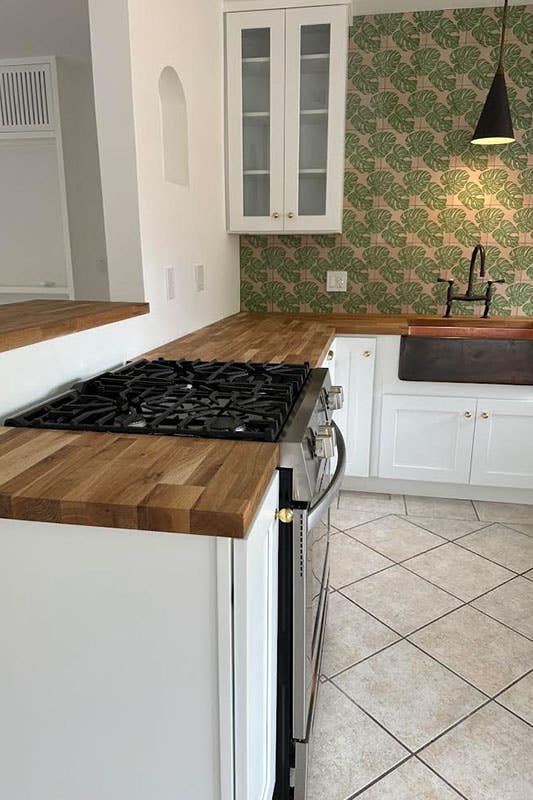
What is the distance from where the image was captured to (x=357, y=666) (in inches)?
70.7

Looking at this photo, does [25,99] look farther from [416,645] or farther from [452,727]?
[452,727]

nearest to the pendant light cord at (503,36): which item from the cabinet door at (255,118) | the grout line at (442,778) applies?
the cabinet door at (255,118)

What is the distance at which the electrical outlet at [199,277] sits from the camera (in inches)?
99.0

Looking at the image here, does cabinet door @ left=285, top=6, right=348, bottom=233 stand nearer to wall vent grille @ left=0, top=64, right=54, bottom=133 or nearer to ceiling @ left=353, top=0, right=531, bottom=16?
ceiling @ left=353, top=0, right=531, bottom=16

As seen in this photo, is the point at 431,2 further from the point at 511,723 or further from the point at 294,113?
the point at 511,723

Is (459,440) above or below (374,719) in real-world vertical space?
above

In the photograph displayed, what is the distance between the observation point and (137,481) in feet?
2.89

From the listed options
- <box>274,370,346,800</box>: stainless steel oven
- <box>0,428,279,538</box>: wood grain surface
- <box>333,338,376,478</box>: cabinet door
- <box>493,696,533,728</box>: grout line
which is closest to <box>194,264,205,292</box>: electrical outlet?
<box>333,338,376,478</box>: cabinet door

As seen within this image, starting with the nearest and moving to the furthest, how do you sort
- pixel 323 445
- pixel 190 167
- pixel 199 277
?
pixel 323 445
pixel 190 167
pixel 199 277

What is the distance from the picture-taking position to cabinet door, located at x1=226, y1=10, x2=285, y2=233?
106 inches

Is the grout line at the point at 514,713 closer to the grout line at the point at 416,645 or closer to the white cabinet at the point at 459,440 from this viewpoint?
the grout line at the point at 416,645

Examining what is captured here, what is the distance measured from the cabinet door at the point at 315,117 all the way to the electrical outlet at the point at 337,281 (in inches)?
14.5

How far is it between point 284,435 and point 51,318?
71 cm

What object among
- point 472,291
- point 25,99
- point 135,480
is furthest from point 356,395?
point 25,99
